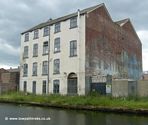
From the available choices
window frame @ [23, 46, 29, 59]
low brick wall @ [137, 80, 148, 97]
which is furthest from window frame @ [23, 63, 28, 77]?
low brick wall @ [137, 80, 148, 97]

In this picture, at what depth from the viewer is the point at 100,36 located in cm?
3403

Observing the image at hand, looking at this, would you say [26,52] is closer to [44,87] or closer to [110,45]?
[44,87]

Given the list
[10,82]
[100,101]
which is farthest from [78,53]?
[10,82]

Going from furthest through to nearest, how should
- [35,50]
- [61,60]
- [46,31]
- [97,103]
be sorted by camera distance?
1. [35,50]
2. [46,31]
3. [61,60]
4. [97,103]

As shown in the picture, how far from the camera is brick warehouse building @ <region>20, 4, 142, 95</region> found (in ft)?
104

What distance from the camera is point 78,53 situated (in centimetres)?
3162

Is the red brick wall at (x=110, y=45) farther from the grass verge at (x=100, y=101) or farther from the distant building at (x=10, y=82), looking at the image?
the distant building at (x=10, y=82)

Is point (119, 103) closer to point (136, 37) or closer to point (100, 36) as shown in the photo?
point (100, 36)

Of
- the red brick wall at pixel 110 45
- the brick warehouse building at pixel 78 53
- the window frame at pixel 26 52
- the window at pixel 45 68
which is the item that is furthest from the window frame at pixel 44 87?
the red brick wall at pixel 110 45

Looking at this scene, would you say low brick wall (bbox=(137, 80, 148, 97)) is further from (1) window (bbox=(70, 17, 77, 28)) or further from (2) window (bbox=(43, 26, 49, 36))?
(2) window (bbox=(43, 26, 49, 36))

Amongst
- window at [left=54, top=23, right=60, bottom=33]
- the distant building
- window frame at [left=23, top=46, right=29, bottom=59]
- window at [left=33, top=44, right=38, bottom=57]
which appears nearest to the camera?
window at [left=54, top=23, right=60, bottom=33]

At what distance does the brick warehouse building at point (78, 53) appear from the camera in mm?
31609

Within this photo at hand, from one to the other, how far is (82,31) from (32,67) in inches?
393

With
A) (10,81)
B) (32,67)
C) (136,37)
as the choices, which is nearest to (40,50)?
(32,67)
